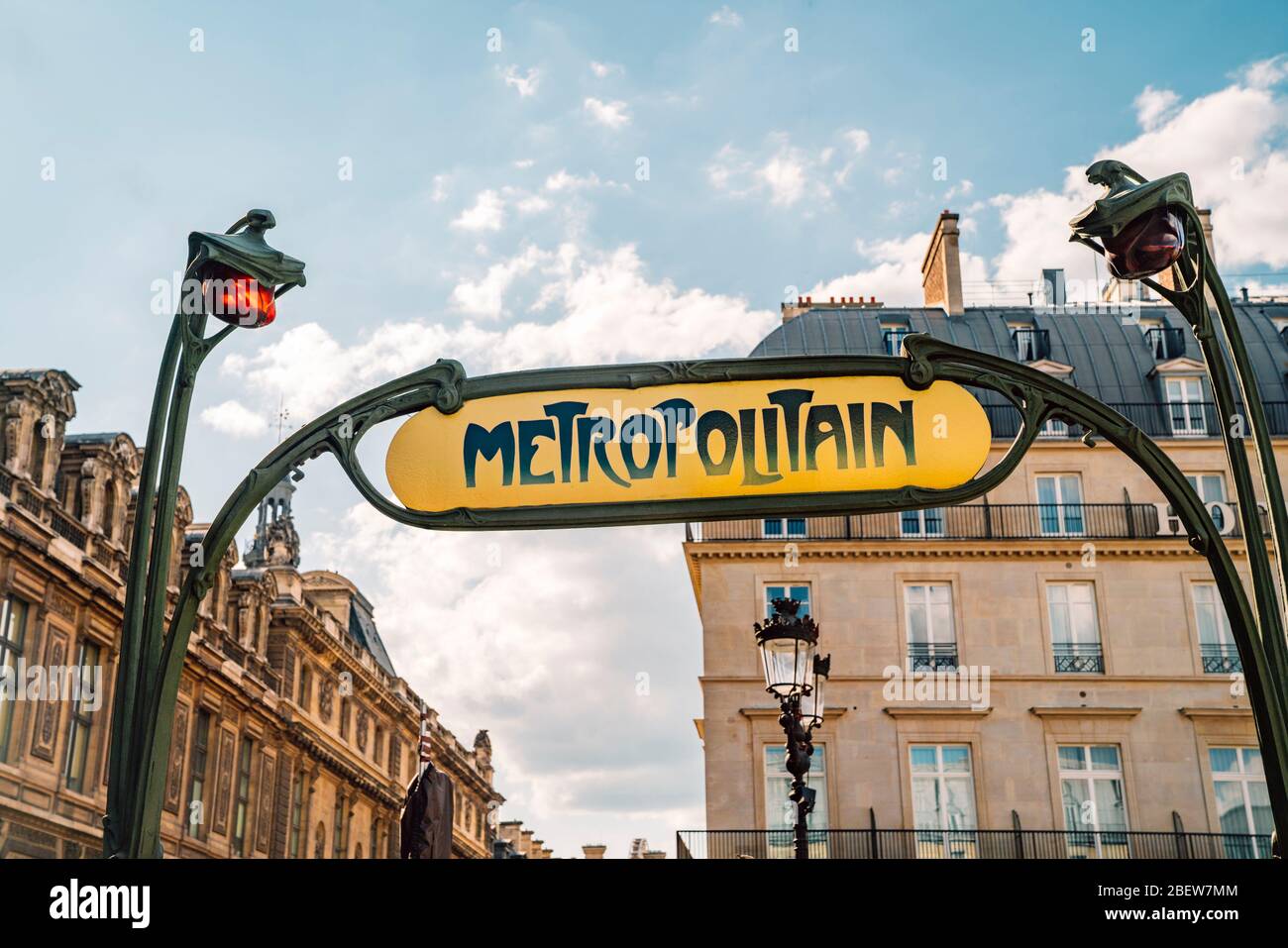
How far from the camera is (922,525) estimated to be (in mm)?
35406

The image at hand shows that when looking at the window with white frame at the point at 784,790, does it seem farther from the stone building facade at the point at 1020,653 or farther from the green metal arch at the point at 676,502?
the green metal arch at the point at 676,502

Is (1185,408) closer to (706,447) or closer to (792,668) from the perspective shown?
(792,668)

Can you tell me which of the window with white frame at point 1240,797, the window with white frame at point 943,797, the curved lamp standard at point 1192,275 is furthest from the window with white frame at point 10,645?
the window with white frame at point 1240,797

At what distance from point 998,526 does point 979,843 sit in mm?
8251

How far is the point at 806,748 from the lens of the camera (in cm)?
1443

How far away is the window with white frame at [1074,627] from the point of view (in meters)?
34.1

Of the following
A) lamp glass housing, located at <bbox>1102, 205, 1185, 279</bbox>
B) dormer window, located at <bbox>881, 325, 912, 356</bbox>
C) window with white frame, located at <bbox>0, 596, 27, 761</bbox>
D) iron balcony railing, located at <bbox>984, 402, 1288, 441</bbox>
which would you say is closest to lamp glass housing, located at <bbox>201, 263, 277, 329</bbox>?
lamp glass housing, located at <bbox>1102, 205, 1185, 279</bbox>

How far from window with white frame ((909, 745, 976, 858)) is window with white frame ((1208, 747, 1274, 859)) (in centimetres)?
581

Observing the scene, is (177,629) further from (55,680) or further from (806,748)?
(55,680)

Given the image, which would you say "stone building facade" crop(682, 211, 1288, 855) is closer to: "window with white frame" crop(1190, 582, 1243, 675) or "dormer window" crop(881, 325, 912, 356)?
"window with white frame" crop(1190, 582, 1243, 675)

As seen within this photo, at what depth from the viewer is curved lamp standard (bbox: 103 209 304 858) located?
548 cm

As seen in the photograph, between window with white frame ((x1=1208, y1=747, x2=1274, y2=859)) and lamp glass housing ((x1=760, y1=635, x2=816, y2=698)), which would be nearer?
lamp glass housing ((x1=760, y1=635, x2=816, y2=698))

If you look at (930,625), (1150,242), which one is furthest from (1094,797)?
(1150,242)
